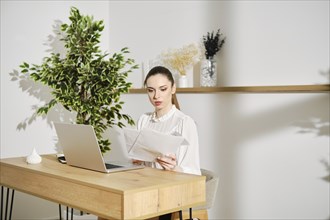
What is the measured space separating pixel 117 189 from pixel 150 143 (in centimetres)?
43

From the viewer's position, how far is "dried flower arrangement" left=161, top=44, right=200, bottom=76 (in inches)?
145

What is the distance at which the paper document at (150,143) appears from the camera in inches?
79.3

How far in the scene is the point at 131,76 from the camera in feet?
14.3

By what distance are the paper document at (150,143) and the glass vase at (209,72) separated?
1444 mm

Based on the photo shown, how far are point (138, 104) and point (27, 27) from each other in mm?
1221

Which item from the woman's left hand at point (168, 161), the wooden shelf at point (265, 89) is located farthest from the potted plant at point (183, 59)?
the woman's left hand at point (168, 161)

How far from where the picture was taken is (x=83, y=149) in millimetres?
2162

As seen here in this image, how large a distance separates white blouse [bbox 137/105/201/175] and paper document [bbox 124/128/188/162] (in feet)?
1.19

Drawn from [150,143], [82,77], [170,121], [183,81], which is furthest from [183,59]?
[150,143]

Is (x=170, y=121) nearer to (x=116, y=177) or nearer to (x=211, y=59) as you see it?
(x=116, y=177)

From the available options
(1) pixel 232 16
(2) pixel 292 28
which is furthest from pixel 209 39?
(2) pixel 292 28

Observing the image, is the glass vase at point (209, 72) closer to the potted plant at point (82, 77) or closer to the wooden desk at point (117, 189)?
the potted plant at point (82, 77)

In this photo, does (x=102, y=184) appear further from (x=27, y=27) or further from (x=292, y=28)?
(x=27, y=27)

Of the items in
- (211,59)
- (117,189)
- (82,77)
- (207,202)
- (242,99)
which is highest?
(211,59)
